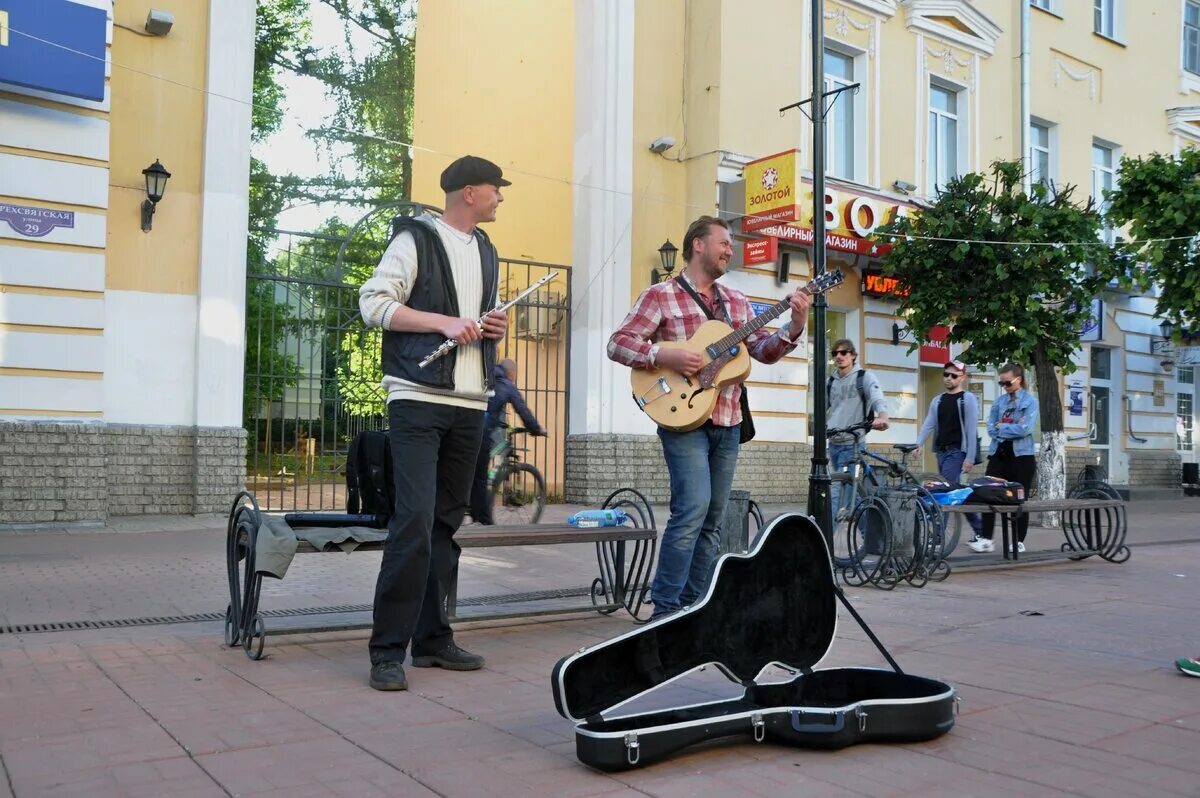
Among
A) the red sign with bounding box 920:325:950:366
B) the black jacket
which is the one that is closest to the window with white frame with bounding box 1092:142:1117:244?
the red sign with bounding box 920:325:950:366

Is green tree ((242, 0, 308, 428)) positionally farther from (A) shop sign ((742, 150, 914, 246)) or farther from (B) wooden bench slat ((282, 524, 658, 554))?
(B) wooden bench slat ((282, 524, 658, 554))

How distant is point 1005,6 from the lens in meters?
21.1

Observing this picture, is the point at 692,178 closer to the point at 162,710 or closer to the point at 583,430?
the point at 583,430

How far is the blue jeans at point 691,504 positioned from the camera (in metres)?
5.27

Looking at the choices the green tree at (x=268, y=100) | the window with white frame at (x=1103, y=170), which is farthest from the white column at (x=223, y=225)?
the window with white frame at (x=1103, y=170)

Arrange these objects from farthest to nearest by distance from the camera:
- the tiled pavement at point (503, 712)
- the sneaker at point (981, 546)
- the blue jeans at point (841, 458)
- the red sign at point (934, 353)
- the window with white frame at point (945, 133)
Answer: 1. the window with white frame at point (945, 133)
2. the red sign at point (934, 353)
3. the sneaker at point (981, 546)
4. the blue jeans at point (841, 458)
5. the tiled pavement at point (503, 712)

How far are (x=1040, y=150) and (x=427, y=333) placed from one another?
20444 millimetres

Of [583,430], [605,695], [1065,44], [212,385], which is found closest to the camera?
[605,695]

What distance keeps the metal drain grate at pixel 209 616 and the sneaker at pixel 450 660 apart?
1.25m

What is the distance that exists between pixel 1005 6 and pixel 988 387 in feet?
23.9

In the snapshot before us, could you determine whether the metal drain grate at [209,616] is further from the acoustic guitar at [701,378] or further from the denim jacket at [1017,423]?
the denim jacket at [1017,423]

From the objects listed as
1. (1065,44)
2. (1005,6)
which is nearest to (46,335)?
(1005,6)

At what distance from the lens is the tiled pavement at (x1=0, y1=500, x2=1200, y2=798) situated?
3.18m

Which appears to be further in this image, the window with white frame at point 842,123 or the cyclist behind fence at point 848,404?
the window with white frame at point 842,123
